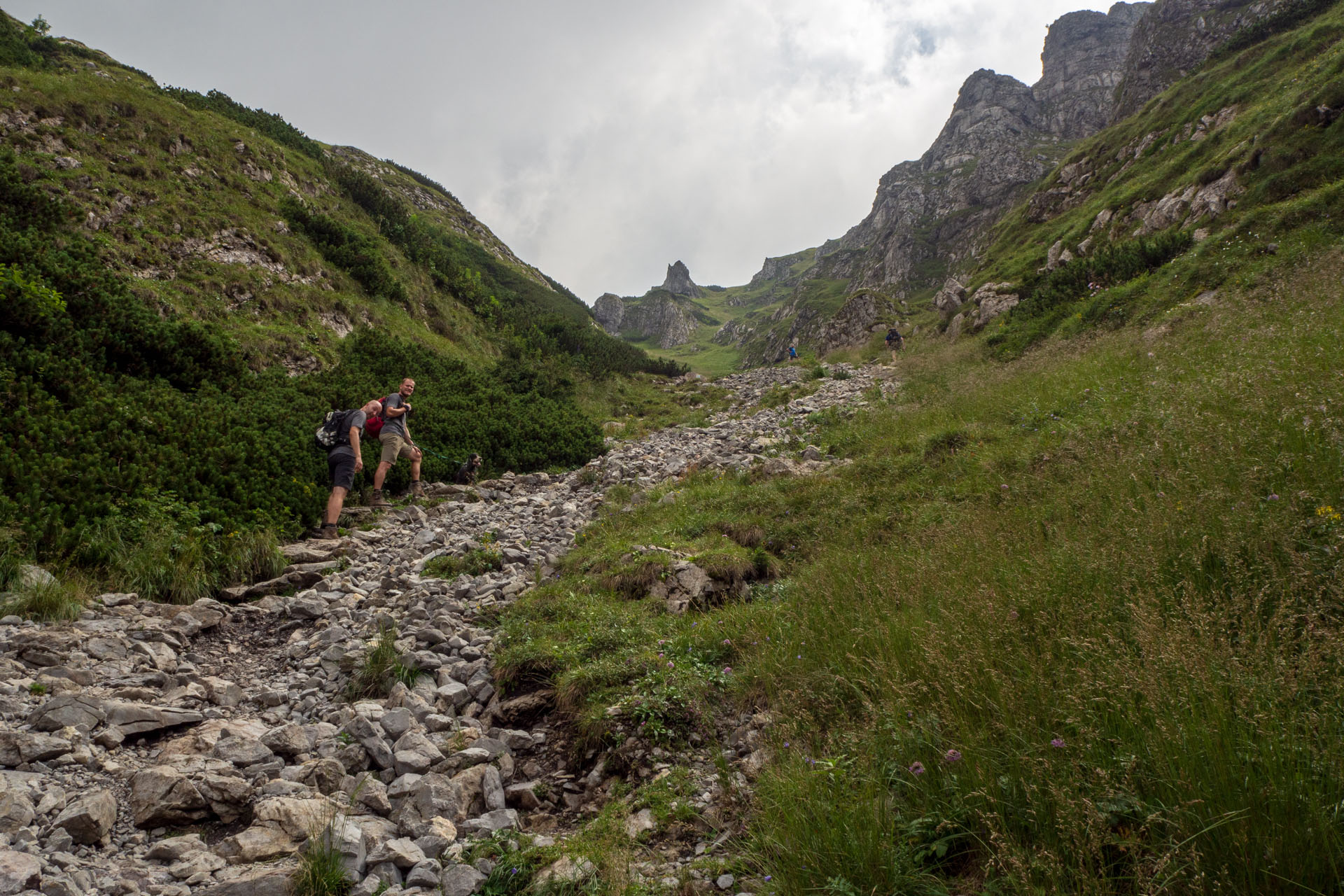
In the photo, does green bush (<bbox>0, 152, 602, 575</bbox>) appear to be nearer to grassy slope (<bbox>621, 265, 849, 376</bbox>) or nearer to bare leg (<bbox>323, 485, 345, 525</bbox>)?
bare leg (<bbox>323, 485, 345, 525</bbox>)

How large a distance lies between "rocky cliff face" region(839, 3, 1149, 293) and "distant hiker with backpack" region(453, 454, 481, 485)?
291 feet

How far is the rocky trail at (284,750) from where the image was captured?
3.12 meters

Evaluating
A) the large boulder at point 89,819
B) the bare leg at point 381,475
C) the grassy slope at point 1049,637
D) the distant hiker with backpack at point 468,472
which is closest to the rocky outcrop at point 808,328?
the distant hiker with backpack at point 468,472

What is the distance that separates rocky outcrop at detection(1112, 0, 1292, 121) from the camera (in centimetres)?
5753

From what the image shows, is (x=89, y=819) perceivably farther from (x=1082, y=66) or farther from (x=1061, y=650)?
(x=1082, y=66)

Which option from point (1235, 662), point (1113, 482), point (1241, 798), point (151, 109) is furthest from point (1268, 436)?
point (151, 109)

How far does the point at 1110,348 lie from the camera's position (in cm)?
1138

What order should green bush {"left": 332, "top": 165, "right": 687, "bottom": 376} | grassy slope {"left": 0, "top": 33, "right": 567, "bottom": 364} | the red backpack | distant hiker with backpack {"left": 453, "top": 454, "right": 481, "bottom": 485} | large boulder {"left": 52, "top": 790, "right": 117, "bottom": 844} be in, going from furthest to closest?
green bush {"left": 332, "top": 165, "right": 687, "bottom": 376} → grassy slope {"left": 0, "top": 33, "right": 567, "bottom": 364} → distant hiker with backpack {"left": 453, "top": 454, "right": 481, "bottom": 485} → the red backpack → large boulder {"left": 52, "top": 790, "right": 117, "bottom": 844}

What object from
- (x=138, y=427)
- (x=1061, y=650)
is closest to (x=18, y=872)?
(x=1061, y=650)

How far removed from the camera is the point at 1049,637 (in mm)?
3480

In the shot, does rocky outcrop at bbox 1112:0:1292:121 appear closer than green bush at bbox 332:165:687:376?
No

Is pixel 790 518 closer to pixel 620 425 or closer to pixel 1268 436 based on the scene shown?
pixel 1268 436

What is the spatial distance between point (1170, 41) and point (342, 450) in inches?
3553

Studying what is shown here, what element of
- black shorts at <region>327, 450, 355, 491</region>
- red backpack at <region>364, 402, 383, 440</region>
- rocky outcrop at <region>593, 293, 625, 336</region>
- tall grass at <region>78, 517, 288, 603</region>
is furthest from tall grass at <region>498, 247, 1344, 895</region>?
rocky outcrop at <region>593, 293, 625, 336</region>
